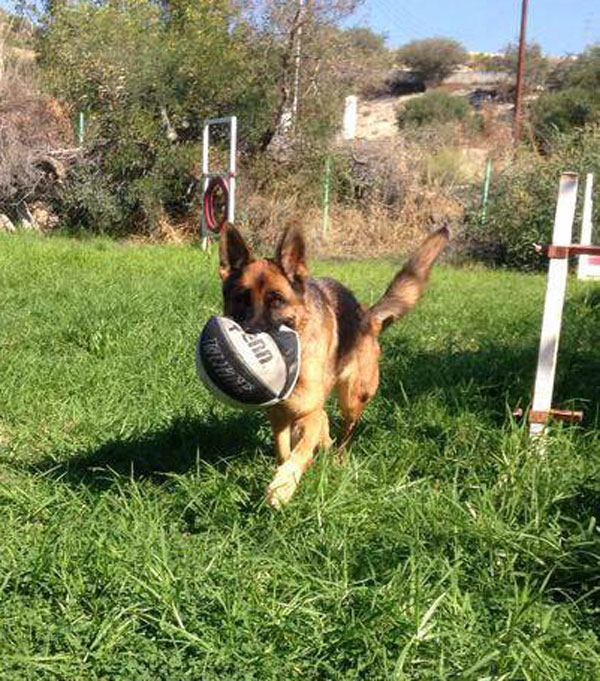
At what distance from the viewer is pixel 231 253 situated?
13.9ft

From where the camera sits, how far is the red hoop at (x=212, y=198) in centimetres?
1598

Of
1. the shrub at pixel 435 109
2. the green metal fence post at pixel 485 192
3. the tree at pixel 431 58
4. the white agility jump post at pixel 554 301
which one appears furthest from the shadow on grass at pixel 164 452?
the tree at pixel 431 58

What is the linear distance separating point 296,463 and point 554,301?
70.1 inches

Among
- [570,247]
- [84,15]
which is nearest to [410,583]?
[570,247]

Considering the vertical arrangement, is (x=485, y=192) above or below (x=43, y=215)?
above

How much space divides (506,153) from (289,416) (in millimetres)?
17800

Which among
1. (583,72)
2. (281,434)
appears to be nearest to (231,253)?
(281,434)

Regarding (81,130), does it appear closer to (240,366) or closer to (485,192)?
(485,192)

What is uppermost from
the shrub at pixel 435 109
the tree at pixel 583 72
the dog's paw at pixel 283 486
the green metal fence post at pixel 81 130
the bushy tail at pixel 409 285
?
the tree at pixel 583 72

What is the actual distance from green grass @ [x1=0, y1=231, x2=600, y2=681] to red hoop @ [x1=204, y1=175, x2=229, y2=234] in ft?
33.2

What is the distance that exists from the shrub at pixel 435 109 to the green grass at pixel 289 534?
39123mm

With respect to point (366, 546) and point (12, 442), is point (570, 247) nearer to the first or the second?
point (366, 546)

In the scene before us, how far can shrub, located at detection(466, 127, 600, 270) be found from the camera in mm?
16594

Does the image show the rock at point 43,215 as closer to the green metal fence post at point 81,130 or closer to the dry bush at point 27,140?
the dry bush at point 27,140
